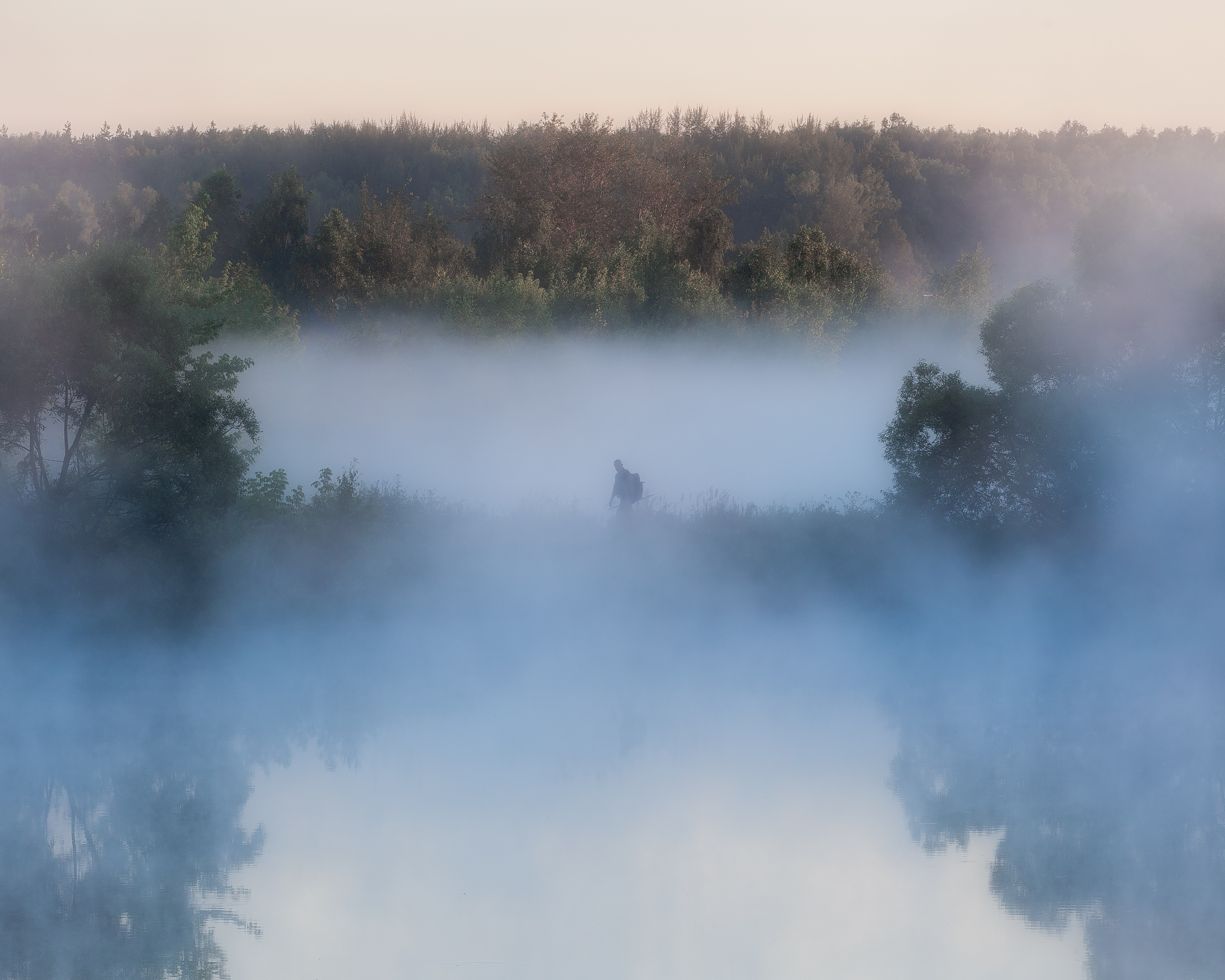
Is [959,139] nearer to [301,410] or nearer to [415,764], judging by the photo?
[301,410]

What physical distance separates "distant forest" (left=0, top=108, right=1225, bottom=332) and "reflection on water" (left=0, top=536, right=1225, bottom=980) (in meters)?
9.80

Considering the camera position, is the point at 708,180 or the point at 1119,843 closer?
the point at 1119,843

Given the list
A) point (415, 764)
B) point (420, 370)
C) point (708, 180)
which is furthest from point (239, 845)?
point (708, 180)

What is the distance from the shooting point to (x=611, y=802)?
1527 centimetres

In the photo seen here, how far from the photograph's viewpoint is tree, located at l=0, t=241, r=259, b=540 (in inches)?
966

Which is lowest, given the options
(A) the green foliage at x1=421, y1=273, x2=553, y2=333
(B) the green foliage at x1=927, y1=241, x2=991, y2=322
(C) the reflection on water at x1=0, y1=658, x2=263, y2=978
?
(C) the reflection on water at x1=0, y1=658, x2=263, y2=978

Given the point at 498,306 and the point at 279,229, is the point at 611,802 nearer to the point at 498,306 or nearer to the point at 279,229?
the point at 498,306

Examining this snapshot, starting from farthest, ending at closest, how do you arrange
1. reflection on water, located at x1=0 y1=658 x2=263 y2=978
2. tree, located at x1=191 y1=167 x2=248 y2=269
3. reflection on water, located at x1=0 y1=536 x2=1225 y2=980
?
tree, located at x1=191 y1=167 x2=248 y2=269, reflection on water, located at x1=0 y1=536 x2=1225 y2=980, reflection on water, located at x1=0 y1=658 x2=263 y2=978

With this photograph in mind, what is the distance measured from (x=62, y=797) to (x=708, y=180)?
64.4m

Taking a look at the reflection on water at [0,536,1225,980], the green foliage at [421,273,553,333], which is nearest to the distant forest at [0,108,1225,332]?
the green foliage at [421,273,553,333]

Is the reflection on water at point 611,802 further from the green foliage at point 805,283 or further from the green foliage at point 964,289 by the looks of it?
the green foliage at point 964,289

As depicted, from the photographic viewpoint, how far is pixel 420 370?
49.2 metres

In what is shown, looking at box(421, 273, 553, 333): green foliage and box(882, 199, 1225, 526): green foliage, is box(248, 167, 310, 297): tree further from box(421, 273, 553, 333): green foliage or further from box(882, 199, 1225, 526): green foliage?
box(882, 199, 1225, 526): green foliage

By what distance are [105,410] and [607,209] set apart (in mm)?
48228
